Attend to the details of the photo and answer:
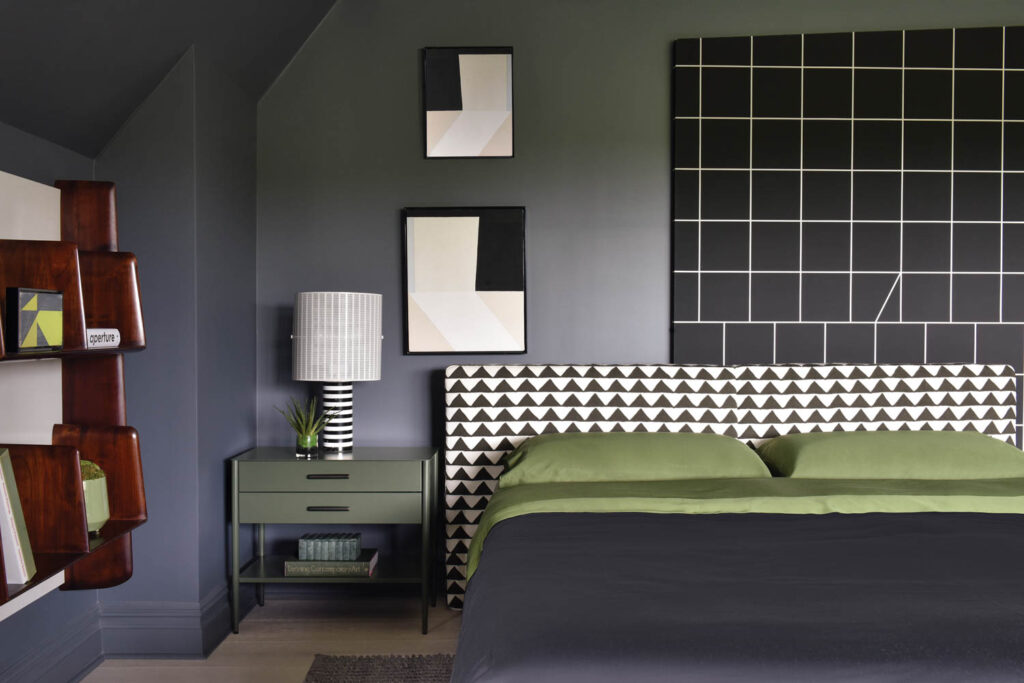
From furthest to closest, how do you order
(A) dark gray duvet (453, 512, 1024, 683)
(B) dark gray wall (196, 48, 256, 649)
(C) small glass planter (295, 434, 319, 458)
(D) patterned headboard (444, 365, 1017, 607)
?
(D) patterned headboard (444, 365, 1017, 607), (C) small glass planter (295, 434, 319, 458), (B) dark gray wall (196, 48, 256, 649), (A) dark gray duvet (453, 512, 1024, 683)

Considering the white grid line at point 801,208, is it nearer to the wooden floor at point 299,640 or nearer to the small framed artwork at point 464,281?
the small framed artwork at point 464,281

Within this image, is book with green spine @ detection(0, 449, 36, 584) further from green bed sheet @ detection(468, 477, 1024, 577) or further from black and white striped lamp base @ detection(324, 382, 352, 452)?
black and white striped lamp base @ detection(324, 382, 352, 452)

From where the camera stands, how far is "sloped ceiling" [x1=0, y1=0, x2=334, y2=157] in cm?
195

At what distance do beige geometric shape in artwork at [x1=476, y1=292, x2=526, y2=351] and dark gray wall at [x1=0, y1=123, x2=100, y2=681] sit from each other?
1.52 m

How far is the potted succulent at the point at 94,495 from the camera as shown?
71.5 inches

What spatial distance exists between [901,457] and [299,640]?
2.21 metres

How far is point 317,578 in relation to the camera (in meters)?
2.91

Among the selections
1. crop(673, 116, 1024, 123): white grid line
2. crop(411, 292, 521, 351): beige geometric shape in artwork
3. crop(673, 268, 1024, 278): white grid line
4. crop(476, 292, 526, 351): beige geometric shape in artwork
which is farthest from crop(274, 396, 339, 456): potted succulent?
crop(673, 116, 1024, 123): white grid line

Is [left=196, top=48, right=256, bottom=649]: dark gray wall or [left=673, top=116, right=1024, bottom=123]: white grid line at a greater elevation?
[left=673, top=116, right=1024, bottom=123]: white grid line

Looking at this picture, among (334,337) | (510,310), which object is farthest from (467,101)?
(334,337)

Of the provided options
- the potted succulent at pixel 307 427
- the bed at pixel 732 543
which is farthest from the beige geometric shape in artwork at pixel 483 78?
the potted succulent at pixel 307 427

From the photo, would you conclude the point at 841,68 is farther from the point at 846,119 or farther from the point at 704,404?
the point at 704,404

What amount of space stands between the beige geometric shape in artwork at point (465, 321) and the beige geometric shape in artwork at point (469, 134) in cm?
59

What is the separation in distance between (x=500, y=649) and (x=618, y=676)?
0.69 ft
